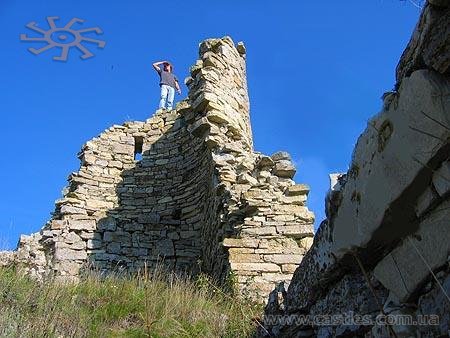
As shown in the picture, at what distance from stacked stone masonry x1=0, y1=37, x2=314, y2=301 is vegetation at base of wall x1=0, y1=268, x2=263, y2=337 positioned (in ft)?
3.73

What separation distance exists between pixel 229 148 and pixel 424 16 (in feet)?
21.4

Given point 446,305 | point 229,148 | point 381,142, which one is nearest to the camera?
point 446,305

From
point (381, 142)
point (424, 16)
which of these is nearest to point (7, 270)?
point (381, 142)

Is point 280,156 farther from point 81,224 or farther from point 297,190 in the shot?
point 81,224

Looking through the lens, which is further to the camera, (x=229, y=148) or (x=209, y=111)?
(x=209, y=111)

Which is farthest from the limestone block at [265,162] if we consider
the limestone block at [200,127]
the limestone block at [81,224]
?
the limestone block at [81,224]

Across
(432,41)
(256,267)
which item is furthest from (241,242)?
(432,41)

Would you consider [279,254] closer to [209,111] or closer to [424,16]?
[209,111]

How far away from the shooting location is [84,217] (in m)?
9.13

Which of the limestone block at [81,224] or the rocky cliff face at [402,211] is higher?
the limestone block at [81,224]

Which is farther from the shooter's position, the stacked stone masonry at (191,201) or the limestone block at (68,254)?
the limestone block at (68,254)

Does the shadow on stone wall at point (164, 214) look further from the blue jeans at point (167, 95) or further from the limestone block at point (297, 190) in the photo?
the blue jeans at point (167, 95)

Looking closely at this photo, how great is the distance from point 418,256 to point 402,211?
181 millimetres

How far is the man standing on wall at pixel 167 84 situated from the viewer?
12711 mm
